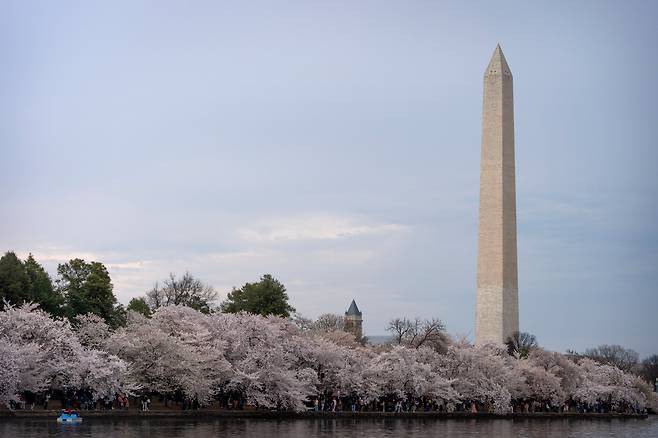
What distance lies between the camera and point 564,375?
83250 millimetres

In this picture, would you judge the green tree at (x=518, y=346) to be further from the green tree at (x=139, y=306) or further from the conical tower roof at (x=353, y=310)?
the conical tower roof at (x=353, y=310)

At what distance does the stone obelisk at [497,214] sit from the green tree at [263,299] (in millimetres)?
16449

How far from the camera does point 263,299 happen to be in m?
81.2

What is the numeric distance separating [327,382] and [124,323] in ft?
42.3

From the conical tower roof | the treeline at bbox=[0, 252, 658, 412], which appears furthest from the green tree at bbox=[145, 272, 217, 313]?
the conical tower roof

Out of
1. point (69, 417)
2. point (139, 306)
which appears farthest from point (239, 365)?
point (139, 306)

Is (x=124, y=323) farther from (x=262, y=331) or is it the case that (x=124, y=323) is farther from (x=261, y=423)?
(x=261, y=423)

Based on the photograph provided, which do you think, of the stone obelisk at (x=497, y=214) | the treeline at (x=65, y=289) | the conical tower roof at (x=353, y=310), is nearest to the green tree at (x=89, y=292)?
the treeline at (x=65, y=289)

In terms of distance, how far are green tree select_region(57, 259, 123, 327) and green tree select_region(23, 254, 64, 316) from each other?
655 millimetres

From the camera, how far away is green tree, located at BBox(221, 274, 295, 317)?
266ft

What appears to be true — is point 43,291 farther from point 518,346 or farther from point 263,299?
point 518,346

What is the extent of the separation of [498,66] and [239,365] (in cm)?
4037

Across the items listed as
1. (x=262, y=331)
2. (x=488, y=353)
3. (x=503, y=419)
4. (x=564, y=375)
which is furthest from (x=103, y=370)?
(x=564, y=375)

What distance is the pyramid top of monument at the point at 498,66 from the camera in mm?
87438
